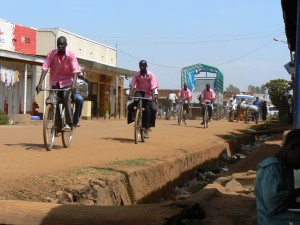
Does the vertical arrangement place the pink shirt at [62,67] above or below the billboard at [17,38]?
below

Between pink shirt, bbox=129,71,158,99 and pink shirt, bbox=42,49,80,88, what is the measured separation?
8.55 ft

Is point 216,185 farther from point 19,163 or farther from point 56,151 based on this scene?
point 56,151

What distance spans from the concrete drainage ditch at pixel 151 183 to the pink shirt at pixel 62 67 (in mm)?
2243

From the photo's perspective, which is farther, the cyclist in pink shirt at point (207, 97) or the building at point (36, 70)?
the building at point (36, 70)

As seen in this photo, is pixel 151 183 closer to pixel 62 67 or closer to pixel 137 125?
pixel 62 67

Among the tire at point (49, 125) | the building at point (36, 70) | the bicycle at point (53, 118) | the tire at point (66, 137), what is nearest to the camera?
the tire at point (49, 125)

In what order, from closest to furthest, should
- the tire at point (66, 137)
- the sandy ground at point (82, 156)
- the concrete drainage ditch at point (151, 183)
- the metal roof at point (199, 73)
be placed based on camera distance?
the sandy ground at point (82, 156)
the concrete drainage ditch at point (151, 183)
the tire at point (66, 137)
the metal roof at point (199, 73)

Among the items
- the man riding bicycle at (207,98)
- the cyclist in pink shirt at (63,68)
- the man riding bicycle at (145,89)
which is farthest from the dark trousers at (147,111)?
the man riding bicycle at (207,98)

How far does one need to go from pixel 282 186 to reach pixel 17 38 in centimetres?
2244

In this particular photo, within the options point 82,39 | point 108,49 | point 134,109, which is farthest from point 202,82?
point 134,109

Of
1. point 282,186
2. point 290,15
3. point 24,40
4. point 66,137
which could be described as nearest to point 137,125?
point 66,137

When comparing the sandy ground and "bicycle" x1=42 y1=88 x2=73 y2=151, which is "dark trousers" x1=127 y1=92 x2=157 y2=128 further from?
"bicycle" x1=42 y1=88 x2=73 y2=151

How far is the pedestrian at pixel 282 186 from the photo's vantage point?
3.14m

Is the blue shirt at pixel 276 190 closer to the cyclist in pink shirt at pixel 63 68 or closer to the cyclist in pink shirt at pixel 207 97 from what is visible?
the cyclist in pink shirt at pixel 63 68
